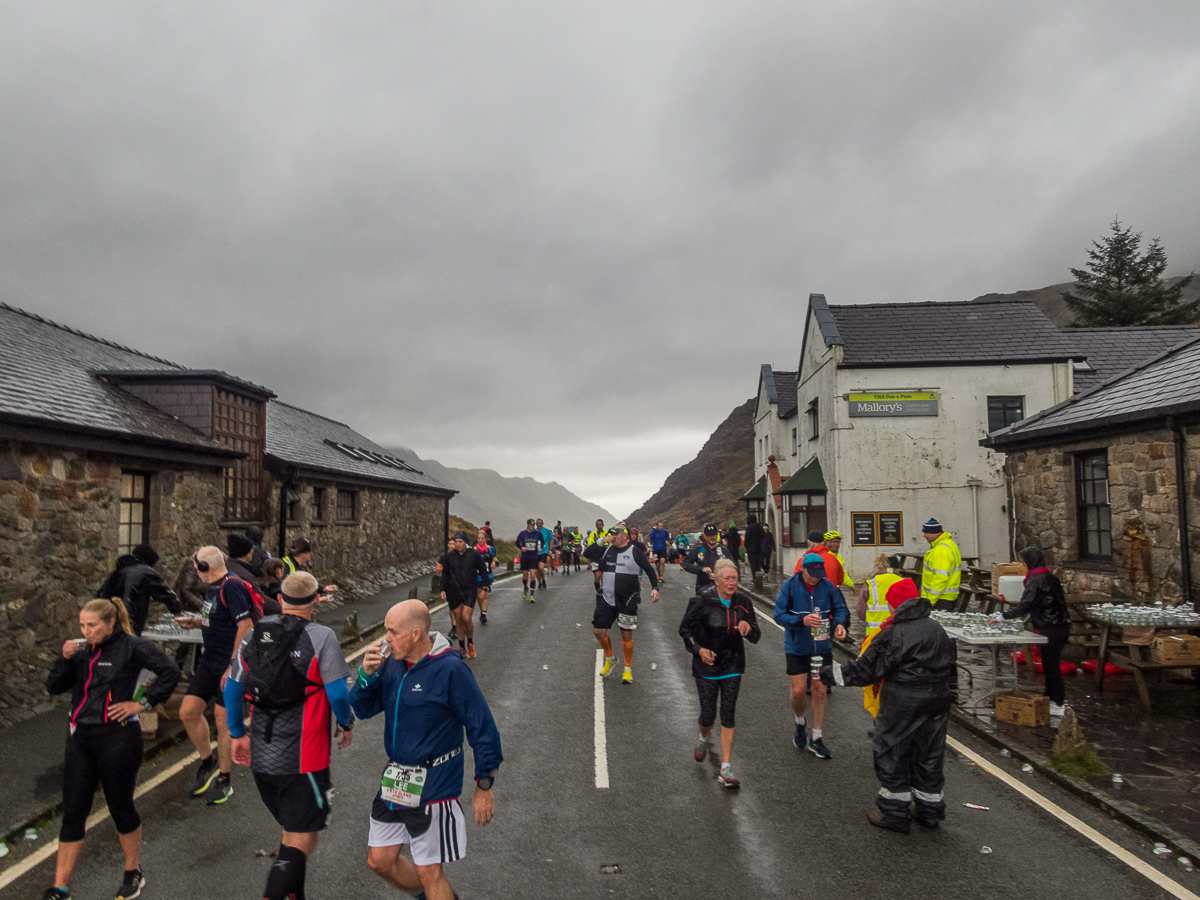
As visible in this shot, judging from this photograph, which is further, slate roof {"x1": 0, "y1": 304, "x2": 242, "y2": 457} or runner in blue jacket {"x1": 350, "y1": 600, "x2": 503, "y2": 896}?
slate roof {"x1": 0, "y1": 304, "x2": 242, "y2": 457}

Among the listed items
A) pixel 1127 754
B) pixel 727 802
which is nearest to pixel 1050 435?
pixel 1127 754

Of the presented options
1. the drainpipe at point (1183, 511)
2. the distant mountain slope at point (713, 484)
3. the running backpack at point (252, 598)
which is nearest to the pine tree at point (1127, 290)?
the distant mountain slope at point (713, 484)

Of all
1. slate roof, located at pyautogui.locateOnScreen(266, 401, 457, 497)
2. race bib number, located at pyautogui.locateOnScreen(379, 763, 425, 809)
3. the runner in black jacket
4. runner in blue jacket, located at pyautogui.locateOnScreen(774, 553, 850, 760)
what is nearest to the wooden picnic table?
runner in blue jacket, located at pyautogui.locateOnScreen(774, 553, 850, 760)

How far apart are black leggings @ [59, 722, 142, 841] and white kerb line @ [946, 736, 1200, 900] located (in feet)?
20.9

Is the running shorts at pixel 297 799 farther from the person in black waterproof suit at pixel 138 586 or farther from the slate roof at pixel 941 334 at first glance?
the slate roof at pixel 941 334

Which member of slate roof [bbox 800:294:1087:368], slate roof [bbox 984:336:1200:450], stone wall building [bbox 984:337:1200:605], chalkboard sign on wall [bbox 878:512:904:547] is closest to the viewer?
stone wall building [bbox 984:337:1200:605]

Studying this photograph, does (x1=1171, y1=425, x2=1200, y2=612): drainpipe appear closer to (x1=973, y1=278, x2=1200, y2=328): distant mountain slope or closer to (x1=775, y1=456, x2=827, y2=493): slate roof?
(x1=775, y1=456, x2=827, y2=493): slate roof

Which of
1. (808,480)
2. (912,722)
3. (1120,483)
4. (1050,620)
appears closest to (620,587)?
(1050,620)

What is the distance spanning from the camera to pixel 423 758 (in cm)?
383

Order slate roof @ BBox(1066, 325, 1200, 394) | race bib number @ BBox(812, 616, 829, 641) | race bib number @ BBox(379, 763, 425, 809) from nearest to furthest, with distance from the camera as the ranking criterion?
race bib number @ BBox(379, 763, 425, 809) < race bib number @ BBox(812, 616, 829, 641) < slate roof @ BBox(1066, 325, 1200, 394)

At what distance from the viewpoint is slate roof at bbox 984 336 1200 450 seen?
10609 millimetres

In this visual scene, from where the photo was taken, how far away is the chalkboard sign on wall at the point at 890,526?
72.7 feet

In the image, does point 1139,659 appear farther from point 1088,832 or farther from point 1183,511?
point 1088,832

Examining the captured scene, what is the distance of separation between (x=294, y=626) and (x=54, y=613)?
7537mm
